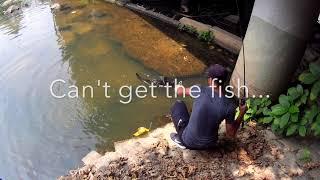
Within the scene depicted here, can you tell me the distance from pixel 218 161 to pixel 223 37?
5.64 m

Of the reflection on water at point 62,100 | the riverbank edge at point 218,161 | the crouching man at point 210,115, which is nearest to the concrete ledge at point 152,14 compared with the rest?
the reflection on water at point 62,100

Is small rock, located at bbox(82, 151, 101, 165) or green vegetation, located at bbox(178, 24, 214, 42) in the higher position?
green vegetation, located at bbox(178, 24, 214, 42)

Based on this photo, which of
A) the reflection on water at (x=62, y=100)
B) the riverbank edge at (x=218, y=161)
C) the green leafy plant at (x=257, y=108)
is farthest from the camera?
the reflection on water at (x=62, y=100)

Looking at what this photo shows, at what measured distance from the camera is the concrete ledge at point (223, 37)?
9984 millimetres

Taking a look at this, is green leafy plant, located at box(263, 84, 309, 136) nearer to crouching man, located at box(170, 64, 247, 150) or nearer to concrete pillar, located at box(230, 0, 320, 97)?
concrete pillar, located at box(230, 0, 320, 97)

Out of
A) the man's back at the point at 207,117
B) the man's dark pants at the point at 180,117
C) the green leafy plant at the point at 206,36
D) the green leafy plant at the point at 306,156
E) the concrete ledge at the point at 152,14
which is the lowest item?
the concrete ledge at the point at 152,14

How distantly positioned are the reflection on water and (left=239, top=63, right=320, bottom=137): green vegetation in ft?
8.57

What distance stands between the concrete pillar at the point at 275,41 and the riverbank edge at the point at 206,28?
331cm

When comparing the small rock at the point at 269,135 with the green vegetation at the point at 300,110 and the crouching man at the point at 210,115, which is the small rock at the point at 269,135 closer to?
the green vegetation at the point at 300,110

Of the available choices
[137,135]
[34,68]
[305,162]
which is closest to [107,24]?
[34,68]

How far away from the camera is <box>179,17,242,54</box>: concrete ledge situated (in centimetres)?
998

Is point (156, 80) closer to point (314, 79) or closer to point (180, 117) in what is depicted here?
point (180, 117)

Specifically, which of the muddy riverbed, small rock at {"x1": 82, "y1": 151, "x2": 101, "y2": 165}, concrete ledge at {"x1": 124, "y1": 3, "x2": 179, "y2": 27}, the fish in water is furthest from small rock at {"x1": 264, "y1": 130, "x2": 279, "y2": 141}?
concrete ledge at {"x1": 124, "y1": 3, "x2": 179, "y2": 27}

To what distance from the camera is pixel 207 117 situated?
5.32 m
